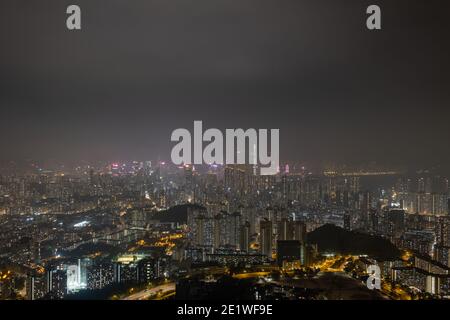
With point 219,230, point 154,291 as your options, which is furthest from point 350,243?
point 154,291

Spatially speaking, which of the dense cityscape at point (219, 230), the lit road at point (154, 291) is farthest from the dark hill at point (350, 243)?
the lit road at point (154, 291)

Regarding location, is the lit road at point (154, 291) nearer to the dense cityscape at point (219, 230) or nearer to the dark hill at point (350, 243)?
the dense cityscape at point (219, 230)

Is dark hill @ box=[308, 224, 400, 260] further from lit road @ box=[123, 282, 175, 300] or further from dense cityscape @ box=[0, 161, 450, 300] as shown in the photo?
lit road @ box=[123, 282, 175, 300]

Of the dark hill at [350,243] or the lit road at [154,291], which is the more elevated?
the dark hill at [350,243]

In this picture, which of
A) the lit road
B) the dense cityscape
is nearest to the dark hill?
the dense cityscape

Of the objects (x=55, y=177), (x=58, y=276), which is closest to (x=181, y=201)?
(x=55, y=177)

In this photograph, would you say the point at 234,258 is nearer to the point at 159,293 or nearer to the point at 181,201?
the point at 181,201

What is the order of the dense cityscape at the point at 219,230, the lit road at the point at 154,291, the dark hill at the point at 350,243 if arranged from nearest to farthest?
the lit road at the point at 154,291
the dense cityscape at the point at 219,230
the dark hill at the point at 350,243
